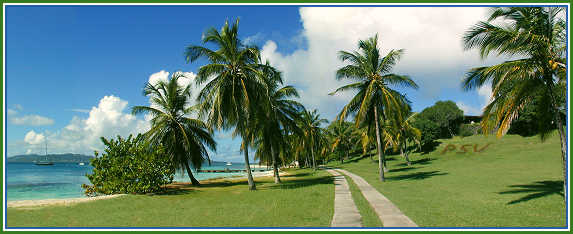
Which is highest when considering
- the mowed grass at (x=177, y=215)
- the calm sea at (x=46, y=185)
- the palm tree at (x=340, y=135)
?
the palm tree at (x=340, y=135)

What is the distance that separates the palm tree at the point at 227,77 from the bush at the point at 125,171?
152 inches

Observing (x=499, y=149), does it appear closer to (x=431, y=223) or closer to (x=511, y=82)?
(x=511, y=82)

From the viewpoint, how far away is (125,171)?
15664mm

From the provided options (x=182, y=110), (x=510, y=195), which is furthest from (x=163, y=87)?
(x=510, y=195)

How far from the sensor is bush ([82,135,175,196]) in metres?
15.4

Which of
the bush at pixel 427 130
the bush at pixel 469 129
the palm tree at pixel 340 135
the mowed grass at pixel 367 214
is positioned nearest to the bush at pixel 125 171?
the mowed grass at pixel 367 214

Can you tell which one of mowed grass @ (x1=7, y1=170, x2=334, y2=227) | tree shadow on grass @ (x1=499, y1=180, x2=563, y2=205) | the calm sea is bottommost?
the calm sea

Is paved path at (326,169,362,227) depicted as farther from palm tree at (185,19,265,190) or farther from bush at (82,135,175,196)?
bush at (82,135,175,196)

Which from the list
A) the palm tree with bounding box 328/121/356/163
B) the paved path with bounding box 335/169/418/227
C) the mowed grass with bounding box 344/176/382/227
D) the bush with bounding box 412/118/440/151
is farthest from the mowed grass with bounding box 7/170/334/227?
the palm tree with bounding box 328/121/356/163

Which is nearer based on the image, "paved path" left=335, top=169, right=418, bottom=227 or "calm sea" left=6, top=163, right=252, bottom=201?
→ "paved path" left=335, top=169, right=418, bottom=227

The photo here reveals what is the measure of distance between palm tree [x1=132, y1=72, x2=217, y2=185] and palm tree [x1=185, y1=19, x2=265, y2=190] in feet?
16.8

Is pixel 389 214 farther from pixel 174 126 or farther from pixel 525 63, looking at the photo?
pixel 174 126

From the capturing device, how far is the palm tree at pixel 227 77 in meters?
15.7

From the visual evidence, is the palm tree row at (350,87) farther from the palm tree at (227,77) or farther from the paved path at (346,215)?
the paved path at (346,215)
